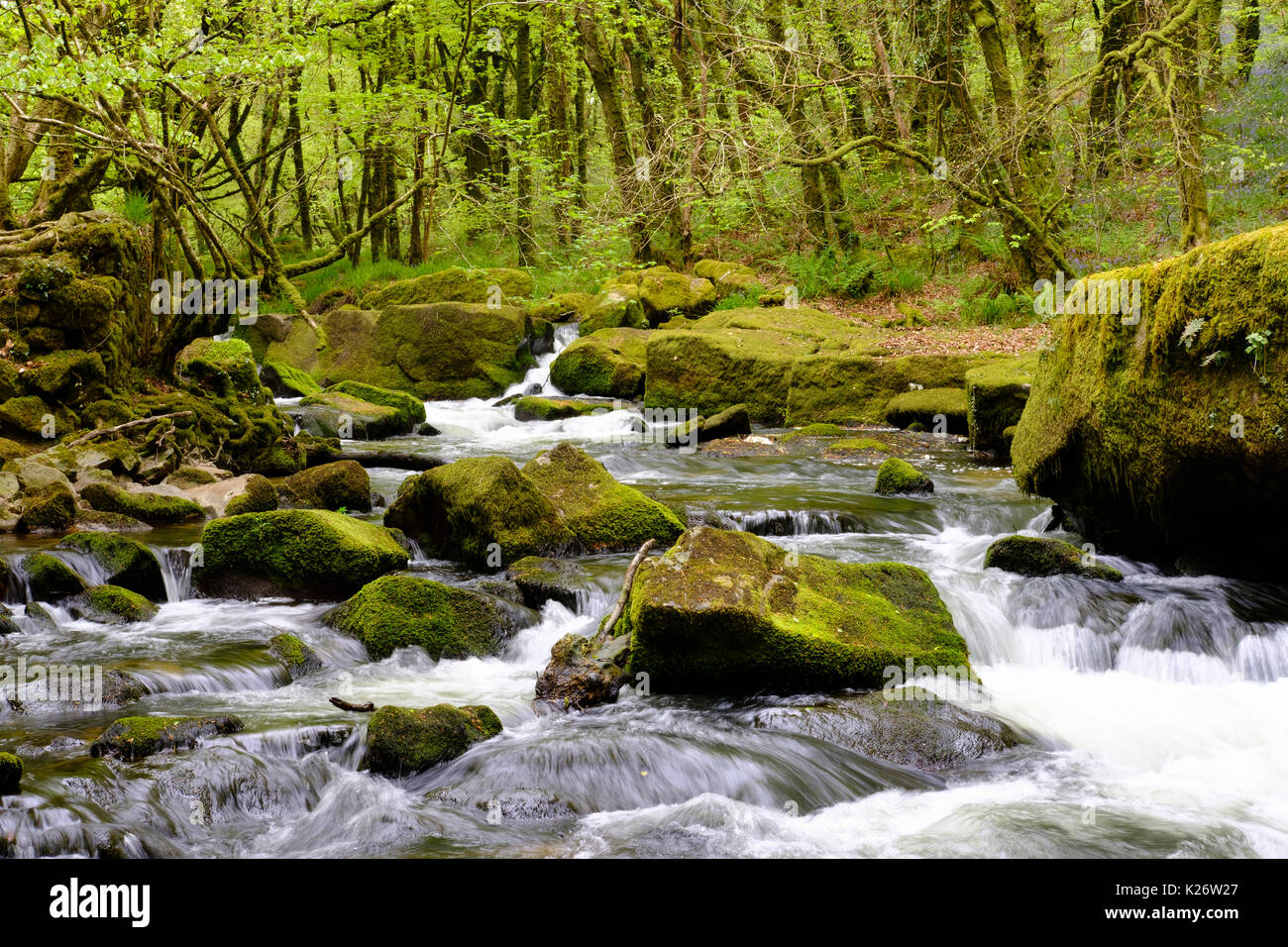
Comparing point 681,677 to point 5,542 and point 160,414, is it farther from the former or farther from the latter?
point 160,414

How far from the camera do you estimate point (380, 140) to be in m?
18.9

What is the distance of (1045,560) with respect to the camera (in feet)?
26.6

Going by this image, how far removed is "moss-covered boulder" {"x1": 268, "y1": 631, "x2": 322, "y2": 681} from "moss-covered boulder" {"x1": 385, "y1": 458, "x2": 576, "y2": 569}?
212 cm

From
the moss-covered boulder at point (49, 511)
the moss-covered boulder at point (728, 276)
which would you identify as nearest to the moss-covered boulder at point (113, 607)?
the moss-covered boulder at point (49, 511)

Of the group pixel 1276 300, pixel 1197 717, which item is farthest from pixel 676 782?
pixel 1276 300

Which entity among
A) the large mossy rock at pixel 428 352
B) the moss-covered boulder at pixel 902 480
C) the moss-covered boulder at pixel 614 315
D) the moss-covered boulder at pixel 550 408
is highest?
the moss-covered boulder at pixel 614 315

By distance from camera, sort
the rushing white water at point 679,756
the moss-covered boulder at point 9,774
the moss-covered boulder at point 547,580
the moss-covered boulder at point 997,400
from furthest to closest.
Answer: the moss-covered boulder at point 997,400 < the moss-covered boulder at point 547,580 < the rushing white water at point 679,756 < the moss-covered boulder at point 9,774

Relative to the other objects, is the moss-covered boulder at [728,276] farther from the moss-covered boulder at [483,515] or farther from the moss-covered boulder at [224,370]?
the moss-covered boulder at [483,515]

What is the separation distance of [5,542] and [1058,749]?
27.9 feet

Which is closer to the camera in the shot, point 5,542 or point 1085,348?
point 1085,348

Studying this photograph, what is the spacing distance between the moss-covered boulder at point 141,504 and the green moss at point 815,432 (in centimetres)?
842

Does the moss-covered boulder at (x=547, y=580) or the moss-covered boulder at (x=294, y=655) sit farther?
the moss-covered boulder at (x=547, y=580)

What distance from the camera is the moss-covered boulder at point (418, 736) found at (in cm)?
514
